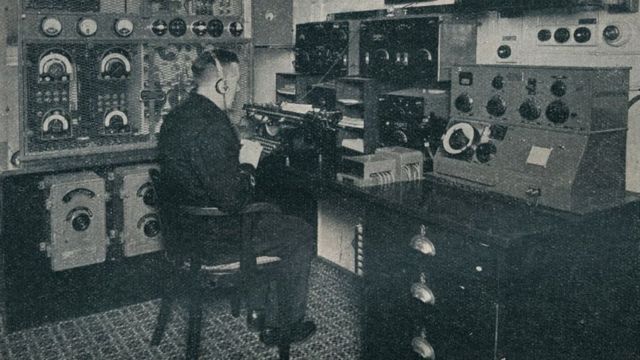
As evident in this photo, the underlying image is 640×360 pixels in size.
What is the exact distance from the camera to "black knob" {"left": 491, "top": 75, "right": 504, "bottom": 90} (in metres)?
2.75

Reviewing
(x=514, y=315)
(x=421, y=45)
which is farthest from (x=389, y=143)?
(x=514, y=315)

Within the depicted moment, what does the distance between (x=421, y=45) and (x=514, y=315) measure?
1.51m

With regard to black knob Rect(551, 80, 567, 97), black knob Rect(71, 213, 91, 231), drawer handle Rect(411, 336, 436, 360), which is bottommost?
drawer handle Rect(411, 336, 436, 360)

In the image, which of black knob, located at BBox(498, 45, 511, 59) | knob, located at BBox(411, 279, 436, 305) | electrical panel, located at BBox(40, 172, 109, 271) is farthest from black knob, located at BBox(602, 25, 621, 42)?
electrical panel, located at BBox(40, 172, 109, 271)

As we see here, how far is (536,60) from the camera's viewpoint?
2.93 m

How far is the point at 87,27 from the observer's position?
3.51 m

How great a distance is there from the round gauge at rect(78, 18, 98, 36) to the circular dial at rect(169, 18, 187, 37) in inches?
17.6

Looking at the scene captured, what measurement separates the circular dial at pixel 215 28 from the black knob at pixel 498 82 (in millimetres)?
1920

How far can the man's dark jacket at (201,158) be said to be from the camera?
9.02ft

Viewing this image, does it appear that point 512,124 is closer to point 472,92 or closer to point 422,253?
point 472,92

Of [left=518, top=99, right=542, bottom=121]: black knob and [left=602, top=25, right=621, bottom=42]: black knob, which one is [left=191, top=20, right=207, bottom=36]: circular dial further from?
[left=602, top=25, right=621, bottom=42]: black knob

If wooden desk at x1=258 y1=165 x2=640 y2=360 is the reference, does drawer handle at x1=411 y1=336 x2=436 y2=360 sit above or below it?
below

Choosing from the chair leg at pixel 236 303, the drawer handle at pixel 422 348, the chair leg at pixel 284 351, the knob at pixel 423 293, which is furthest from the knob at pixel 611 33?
the chair leg at pixel 236 303

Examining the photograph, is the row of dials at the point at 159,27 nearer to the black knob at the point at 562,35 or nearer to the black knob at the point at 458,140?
the black knob at the point at 458,140
